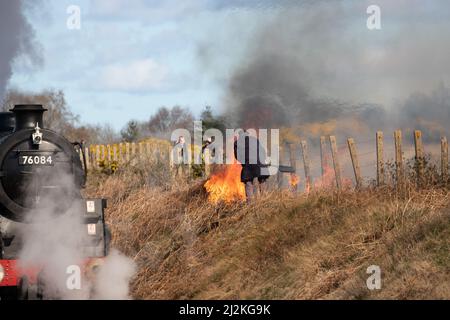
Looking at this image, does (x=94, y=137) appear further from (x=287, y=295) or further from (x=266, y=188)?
(x=287, y=295)

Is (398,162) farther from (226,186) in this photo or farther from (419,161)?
(226,186)

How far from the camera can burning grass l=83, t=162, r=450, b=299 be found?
29.2ft

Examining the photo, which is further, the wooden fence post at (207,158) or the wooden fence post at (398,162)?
the wooden fence post at (207,158)

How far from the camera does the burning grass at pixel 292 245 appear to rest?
8906 millimetres

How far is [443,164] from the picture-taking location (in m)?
13.2

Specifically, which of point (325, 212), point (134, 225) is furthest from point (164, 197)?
point (325, 212)

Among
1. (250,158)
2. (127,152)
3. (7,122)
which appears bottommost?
(250,158)

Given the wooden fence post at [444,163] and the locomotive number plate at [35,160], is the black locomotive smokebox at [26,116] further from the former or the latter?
the wooden fence post at [444,163]

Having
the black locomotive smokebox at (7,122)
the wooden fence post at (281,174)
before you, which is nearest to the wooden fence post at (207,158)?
the wooden fence post at (281,174)

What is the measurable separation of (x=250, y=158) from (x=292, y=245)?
14.0ft

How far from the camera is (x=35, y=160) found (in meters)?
9.85

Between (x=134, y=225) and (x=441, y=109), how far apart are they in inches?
335

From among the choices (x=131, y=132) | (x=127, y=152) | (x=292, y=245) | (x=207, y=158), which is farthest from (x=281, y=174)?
(x=131, y=132)

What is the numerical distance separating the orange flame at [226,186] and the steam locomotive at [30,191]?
14.5ft
